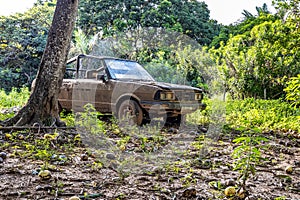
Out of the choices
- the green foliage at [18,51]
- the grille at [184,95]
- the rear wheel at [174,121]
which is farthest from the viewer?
the green foliage at [18,51]

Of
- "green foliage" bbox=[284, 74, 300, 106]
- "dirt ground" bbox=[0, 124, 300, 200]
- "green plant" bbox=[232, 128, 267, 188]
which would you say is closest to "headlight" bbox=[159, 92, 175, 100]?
"dirt ground" bbox=[0, 124, 300, 200]

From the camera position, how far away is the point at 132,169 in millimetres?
3211

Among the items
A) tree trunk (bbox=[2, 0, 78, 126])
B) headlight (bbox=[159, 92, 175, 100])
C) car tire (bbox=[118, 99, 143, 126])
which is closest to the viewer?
tree trunk (bbox=[2, 0, 78, 126])

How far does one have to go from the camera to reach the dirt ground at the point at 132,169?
101 inches

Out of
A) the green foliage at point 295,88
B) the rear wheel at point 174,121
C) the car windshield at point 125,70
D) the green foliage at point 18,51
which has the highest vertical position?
the green foliage at point 18,51

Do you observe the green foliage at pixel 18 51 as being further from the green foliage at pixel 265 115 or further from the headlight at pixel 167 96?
the headlight at pixel 167 96

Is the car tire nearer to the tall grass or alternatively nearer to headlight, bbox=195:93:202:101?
headlight, bbox=195:93:202:101

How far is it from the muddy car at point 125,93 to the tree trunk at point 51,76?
1.31 m

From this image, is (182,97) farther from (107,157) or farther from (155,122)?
(107,157)

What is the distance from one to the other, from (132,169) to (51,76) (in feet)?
9.56

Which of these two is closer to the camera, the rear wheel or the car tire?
the car tire

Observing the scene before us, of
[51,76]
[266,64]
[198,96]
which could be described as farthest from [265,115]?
[51,76]

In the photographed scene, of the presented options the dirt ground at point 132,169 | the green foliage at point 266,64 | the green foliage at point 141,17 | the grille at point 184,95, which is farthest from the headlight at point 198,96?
the green foliage at point 141,17

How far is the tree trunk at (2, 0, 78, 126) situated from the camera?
540 centimetres
